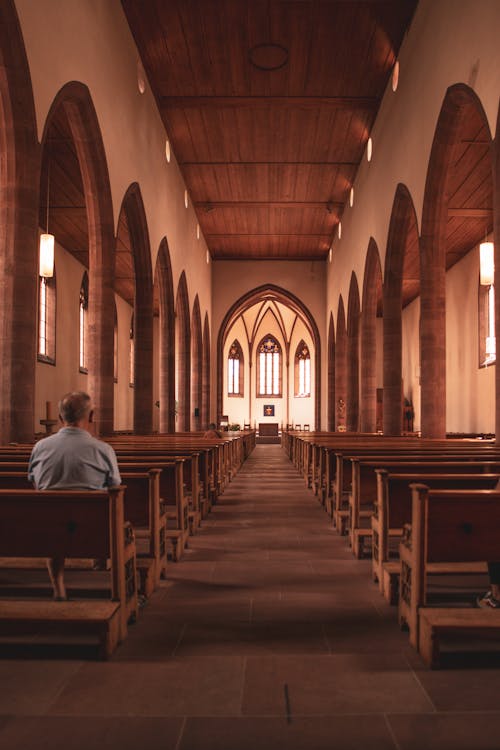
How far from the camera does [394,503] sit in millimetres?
4613

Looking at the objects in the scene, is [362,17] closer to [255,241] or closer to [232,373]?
[255,241]

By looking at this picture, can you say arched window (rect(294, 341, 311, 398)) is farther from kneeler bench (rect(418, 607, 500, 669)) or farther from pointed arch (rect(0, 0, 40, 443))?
kneeler bench (rect(418, 607, 500, 669))

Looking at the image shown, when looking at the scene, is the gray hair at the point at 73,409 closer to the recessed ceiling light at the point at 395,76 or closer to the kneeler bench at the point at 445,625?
the kneeler bench at the point at 445,625

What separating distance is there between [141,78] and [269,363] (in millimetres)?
25662

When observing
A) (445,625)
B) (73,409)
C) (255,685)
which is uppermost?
(73,409)

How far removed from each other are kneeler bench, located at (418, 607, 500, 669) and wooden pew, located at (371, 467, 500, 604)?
0.99 m

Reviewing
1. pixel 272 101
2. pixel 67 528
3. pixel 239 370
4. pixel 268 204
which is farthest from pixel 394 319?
pixel 239 370

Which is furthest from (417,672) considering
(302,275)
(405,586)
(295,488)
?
(302,275)

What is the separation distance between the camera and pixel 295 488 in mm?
10828

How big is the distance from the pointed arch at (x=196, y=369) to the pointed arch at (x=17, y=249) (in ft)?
49.7

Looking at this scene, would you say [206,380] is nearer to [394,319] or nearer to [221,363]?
[221,363]

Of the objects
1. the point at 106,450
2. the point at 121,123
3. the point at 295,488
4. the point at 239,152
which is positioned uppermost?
the point at 239,152

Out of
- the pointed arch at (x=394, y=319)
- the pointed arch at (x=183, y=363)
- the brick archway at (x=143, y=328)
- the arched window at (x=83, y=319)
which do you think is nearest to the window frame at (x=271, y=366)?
the pointed arch at (x=183, y=363)

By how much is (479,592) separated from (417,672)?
1.43 meters
